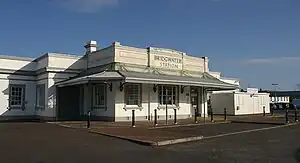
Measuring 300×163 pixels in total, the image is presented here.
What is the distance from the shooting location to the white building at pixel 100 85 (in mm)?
24125

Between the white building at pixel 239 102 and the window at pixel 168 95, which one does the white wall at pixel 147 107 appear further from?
the white building at pixel 239 102

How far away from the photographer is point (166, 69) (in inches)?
1078

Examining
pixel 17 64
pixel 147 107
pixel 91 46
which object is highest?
pixel 91 46

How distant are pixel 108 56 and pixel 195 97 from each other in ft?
31.6

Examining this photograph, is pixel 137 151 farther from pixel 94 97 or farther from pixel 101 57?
pixel 101 57

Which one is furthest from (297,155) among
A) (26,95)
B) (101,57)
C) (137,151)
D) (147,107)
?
(26,95)

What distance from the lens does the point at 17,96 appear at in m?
27.4

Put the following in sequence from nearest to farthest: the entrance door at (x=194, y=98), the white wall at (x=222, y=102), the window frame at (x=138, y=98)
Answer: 1. the window frame at (x=138, y=98)
2. the entrance door at (x=194, y=98)
3. the white wall at (x=222, y=102)

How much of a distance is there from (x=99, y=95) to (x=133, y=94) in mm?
2654

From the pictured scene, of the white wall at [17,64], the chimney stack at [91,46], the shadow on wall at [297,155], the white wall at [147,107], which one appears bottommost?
the shadow on wall at [297,155]

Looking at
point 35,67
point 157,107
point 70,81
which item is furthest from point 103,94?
point 35,67

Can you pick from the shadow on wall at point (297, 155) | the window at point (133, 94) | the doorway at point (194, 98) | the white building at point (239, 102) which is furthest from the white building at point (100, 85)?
the shadow on wall at point (297, 155)

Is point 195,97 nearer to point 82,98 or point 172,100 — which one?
point 172,100

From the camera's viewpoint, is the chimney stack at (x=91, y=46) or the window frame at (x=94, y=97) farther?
the chimney stack at (x=91, y=46)
